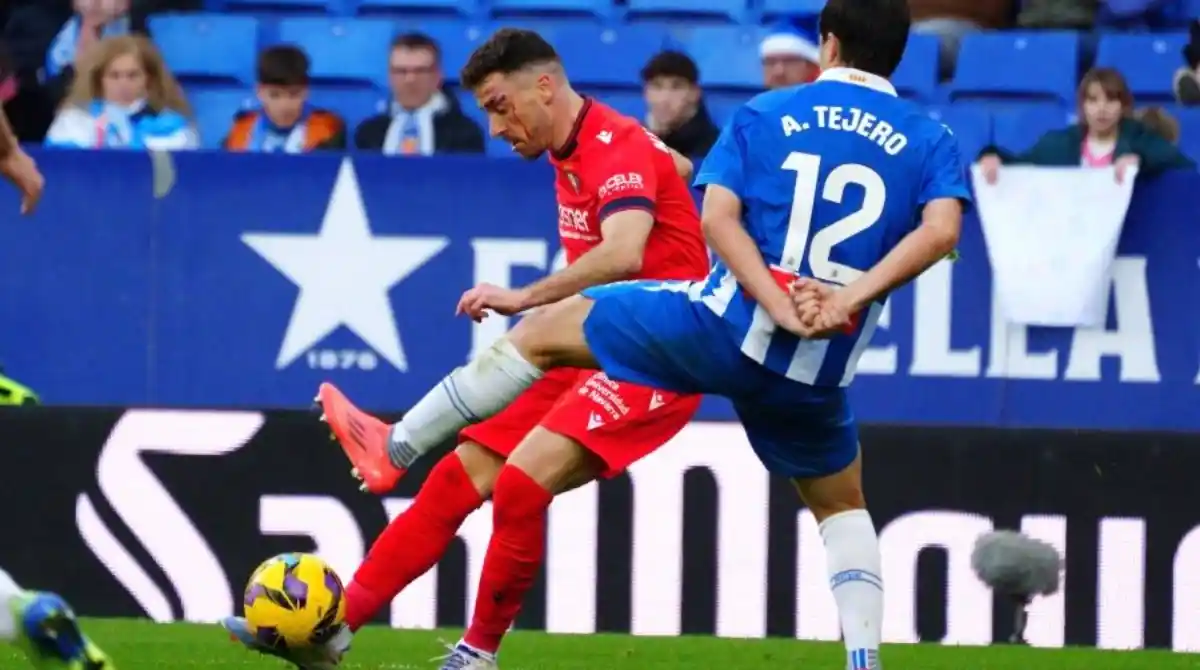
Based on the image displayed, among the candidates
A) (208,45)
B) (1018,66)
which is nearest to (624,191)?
(1018,66)

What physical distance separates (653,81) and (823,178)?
5426mm

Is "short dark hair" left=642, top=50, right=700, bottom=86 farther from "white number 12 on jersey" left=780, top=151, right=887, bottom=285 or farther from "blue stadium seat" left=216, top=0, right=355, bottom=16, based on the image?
"white number 12 on jersey" left=780, top=151, right=887, bottom=285

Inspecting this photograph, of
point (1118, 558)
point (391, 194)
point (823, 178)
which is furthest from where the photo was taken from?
point (391, 194)

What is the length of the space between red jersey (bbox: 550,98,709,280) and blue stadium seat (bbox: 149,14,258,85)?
6.22 metres

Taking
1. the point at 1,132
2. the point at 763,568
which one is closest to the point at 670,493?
the point at 763,568

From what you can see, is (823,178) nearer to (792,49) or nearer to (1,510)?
(1,510)

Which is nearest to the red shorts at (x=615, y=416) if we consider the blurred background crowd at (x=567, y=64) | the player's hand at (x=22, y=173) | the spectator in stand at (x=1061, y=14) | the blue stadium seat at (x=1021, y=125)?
the player's hand at (x=22, y=173)

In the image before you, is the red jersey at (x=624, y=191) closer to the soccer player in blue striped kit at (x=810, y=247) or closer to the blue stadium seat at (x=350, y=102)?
the soccer player in blue striped kit at (x=810, y=247)

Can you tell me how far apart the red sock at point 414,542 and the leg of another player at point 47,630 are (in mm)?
1658

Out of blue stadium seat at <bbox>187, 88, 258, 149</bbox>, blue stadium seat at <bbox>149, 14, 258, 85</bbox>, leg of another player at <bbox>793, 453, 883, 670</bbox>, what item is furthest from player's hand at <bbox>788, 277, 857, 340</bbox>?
blue stadium seat at <bbox>149, 14, 258, 85</bbox>

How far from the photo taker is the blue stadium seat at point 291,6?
43.7 feet

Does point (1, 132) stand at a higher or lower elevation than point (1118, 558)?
higher

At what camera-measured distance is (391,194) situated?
34.1 ft

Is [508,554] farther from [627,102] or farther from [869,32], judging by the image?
[627,102]
